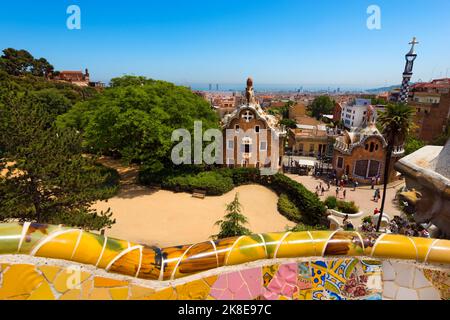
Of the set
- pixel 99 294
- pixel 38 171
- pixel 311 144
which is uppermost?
pixel 99 294

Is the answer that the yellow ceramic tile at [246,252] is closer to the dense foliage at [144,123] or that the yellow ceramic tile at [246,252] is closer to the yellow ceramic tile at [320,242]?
the yellow ceramic tile at [320,242]

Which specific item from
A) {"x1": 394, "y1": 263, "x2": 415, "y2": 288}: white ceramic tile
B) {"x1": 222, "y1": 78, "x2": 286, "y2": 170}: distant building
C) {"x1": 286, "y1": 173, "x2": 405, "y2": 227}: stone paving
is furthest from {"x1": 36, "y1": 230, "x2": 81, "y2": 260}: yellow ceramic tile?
{"x1": 222, "y1": 78, "x2": 286, "y2": 170}: distant building

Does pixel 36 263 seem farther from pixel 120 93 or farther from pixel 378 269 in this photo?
pixel 120 93

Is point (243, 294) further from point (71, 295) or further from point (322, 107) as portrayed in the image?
point (322, 107)

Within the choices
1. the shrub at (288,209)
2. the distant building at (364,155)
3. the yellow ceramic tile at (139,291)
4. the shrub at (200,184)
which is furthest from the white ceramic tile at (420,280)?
the distant building at (364,155)

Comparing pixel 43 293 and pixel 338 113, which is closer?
pixel 43 293

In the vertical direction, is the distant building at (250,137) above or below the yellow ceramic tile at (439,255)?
below

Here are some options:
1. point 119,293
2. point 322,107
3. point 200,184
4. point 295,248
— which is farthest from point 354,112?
point 119,293
